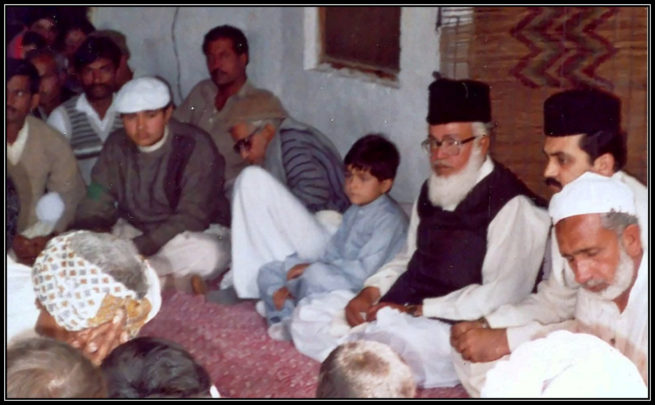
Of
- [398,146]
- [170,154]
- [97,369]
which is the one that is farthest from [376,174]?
[97,369]

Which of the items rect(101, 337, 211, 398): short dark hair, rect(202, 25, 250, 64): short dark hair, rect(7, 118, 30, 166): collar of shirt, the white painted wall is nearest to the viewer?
rect(101, 337, 211, 398): short dark hair

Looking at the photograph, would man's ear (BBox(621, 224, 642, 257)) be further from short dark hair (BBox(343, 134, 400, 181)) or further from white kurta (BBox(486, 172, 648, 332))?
short dark hair (BBox(343, 134, 400, 181))

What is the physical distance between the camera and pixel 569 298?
3.88 m

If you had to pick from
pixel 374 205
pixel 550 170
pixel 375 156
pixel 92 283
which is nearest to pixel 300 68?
pixel 375 156

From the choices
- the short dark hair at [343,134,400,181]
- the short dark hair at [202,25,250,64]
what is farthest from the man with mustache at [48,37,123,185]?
the short dark hair at [343,134,400,181]

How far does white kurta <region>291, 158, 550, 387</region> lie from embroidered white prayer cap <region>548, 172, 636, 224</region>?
4.3 inches

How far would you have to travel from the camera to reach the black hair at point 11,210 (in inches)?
166

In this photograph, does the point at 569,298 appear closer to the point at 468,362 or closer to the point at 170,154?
the point at 468,362

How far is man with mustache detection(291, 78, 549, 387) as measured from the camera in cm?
392

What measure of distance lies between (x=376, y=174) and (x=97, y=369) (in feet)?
4.29

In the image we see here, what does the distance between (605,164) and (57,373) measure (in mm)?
2019

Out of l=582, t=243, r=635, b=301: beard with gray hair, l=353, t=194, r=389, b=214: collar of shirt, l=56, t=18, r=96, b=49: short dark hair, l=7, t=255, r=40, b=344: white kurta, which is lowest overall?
l=7, t=255, r=40, b=344: white kurta

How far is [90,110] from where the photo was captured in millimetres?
4180

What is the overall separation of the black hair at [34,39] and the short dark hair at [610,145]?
6.91 ft
